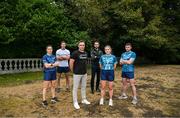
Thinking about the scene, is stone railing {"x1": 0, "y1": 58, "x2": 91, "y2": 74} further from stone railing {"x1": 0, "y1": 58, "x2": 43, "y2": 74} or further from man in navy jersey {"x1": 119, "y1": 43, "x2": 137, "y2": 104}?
man in navy jersey {"x1": 119, "y1": 43, "x2": 137, "y2": 104}

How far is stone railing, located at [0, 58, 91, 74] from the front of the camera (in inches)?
747

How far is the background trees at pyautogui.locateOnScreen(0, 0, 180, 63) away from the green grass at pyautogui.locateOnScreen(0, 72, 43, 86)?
197 cm

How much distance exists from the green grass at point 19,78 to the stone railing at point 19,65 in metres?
0.55

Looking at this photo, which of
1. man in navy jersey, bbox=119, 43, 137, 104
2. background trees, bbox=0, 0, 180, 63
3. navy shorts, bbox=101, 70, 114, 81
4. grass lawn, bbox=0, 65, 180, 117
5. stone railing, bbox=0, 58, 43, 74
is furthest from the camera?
background trees, bbox=0, 0, 180, 63

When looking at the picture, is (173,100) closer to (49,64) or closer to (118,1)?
(49,64)

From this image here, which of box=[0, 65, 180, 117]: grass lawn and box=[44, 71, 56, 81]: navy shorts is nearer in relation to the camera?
box=[0, 65, 180, 117]: grass lawn

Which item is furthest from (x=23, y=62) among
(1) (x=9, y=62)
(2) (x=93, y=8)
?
(2) (x=93, y=8)

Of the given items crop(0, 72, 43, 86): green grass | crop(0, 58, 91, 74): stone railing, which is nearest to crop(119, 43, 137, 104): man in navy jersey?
crop(0, 72, 43, 86): green grass

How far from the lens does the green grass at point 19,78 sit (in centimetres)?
1587

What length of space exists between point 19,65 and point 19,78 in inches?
94.0

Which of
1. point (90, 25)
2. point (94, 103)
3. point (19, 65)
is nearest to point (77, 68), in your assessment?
point (94, 103)

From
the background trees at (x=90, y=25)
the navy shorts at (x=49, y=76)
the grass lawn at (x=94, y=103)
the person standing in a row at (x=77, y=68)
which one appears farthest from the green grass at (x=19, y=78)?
the person standing in a row at (x=77, y=68)

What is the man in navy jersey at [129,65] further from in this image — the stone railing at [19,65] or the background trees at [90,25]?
the stone railing at [19,65]

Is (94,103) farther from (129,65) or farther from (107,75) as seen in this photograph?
(129,65)
